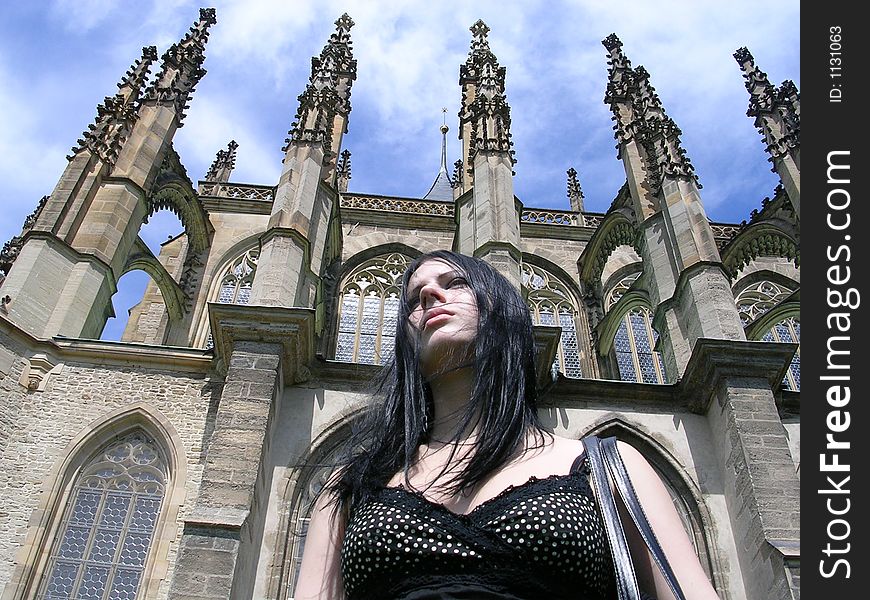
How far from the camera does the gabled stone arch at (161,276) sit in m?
12.9

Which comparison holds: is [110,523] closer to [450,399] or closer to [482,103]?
[450,399]

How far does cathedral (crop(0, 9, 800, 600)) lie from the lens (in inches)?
288

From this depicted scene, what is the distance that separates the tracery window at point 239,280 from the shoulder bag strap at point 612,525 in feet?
43.6

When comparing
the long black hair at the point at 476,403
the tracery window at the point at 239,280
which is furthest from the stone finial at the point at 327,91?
the long black hair at the point at 476,403

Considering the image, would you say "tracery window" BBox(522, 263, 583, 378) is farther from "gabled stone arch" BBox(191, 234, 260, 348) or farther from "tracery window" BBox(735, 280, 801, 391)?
"gabled stone arch" BBox(191, 234, 260, 348)

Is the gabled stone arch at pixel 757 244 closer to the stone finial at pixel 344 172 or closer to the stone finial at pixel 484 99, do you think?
the stone finial at pixel 484 99

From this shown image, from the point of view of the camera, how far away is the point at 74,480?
8039mm

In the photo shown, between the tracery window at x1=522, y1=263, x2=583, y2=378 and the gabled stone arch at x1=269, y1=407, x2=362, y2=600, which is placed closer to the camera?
the gabled stone arch at x1=269, y1=407, x2=362, y2=600

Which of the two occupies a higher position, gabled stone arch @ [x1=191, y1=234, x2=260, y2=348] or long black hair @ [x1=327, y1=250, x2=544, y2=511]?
gabled stone arch @ [x1=191, y1=234, x2=260, y2=348]

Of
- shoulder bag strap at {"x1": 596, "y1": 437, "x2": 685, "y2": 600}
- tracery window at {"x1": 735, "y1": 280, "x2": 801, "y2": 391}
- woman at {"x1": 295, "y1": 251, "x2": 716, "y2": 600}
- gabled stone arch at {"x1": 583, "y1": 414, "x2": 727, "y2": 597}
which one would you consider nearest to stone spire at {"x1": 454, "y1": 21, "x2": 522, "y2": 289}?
gabled stone arch at {"x1": 583, "y1": 414, "x2": 727, "y2": 597}

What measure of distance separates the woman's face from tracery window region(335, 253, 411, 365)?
1018cm

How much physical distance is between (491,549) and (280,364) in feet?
22.3
